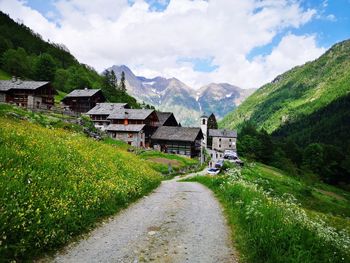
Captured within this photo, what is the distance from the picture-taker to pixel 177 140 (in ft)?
265

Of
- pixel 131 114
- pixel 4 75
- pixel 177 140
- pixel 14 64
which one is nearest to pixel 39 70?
pixel 14 64

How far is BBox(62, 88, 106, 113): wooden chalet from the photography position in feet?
339

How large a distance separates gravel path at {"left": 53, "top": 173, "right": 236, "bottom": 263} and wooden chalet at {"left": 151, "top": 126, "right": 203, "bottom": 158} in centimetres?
6684

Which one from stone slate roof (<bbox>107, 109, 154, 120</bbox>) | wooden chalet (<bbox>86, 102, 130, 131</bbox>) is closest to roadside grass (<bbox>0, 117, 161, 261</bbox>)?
stone slate roof (<bbox>107, 109, 154, 120</bbox>)

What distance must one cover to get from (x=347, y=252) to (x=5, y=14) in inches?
9596

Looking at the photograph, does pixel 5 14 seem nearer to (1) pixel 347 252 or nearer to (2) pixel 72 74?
(2) pixel 72 74

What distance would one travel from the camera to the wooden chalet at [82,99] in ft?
339

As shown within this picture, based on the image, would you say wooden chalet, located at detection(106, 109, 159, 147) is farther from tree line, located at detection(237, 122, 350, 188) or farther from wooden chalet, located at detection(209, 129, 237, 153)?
tree line, located at detection(237, 122, 350, 188)

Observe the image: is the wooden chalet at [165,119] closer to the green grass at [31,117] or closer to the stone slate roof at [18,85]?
the stone slate roof at [18,85]

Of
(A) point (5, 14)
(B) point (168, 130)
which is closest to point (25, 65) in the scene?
(B) point (168, 130)

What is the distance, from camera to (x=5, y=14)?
196 meters

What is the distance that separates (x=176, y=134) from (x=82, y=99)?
44.2 meters

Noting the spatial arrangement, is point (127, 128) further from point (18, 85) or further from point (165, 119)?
point (18, 85)

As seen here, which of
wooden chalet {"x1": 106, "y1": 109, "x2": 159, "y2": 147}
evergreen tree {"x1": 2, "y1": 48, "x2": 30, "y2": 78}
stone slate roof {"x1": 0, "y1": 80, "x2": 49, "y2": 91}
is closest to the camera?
stone slate roof {"x1": 0, "y1": 80, "x2": 49, "y2": 91}
